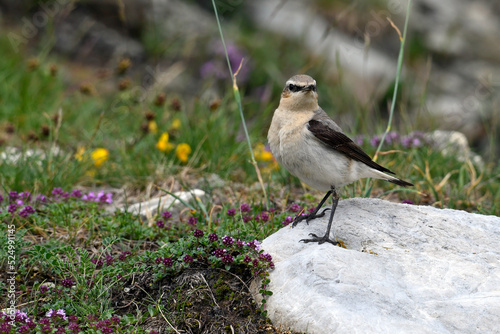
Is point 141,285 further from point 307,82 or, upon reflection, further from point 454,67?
point 454,67

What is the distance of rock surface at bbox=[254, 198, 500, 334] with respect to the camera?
10.7ft

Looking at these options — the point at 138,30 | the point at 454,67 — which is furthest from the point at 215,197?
the point at 454,67

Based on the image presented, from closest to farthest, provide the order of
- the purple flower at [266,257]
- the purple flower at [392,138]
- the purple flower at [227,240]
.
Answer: the purple flower at [266,257], the purple flower at [227,240], the purple flower at [392,138]

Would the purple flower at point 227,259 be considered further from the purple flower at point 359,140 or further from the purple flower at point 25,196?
the purple flower at point 359,140

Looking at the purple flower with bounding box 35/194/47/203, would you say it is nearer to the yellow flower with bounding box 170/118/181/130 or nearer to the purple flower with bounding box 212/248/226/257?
the purple flower with bounding box 212/248/226/257

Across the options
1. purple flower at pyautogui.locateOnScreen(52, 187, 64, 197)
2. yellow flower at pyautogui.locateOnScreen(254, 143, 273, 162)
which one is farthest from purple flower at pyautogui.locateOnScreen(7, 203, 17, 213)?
yellow flower at pyautogui.locateOnScreen(254, 143, 273, 162)

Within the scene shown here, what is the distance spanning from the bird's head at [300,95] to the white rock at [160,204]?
4.14 feet

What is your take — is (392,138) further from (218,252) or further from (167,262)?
(167,262)

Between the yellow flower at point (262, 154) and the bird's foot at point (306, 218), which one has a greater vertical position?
the bird's foot at point (306, 218)

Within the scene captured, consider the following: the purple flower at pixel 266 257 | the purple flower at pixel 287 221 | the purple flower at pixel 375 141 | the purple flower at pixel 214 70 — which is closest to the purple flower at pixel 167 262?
the purple flower at pixel 266 257

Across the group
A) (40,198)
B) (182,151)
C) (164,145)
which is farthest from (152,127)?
(40,198)

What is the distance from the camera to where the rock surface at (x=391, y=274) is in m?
3.26

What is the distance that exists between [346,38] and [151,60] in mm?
5004

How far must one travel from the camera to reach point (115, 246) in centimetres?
463
